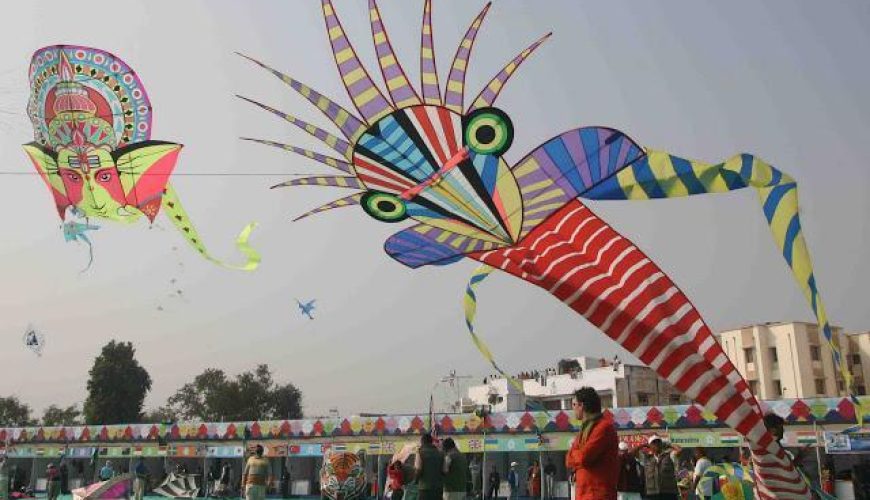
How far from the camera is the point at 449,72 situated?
9.62 metres

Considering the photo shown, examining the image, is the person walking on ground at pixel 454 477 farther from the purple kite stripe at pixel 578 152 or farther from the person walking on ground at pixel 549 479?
the person walking on ground at pixel 549 479

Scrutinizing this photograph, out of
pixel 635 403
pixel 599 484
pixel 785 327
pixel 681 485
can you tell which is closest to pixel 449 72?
pixel 599 484

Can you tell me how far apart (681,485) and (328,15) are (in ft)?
31.3

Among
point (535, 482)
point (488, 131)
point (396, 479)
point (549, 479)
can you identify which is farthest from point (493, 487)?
point (488, 131)

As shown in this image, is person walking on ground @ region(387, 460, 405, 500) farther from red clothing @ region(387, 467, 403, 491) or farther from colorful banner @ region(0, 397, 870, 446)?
colorful banner @ region(0, 397, 870, 446)

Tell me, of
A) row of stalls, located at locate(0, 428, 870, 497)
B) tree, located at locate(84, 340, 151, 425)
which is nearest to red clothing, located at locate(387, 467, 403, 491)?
row of stalls, located at locate(0, 428, 870, 497)

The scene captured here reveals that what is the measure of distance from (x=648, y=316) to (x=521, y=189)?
3.51 metres

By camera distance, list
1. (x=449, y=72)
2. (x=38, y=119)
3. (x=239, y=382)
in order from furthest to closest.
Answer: (x=239, y=382) < (x=38, y=119) < (x=449, y=72)

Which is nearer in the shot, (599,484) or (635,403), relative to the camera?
(599,484)

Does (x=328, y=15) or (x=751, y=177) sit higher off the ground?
(x=328, y=15)

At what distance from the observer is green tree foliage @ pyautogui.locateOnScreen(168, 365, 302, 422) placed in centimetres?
7256

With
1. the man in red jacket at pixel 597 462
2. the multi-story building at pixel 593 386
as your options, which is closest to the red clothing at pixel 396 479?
the man in red jacket at pixel 597 462

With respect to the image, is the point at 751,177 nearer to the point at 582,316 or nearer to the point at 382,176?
the point at 582,316

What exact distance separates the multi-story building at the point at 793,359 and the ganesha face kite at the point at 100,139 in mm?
51861
